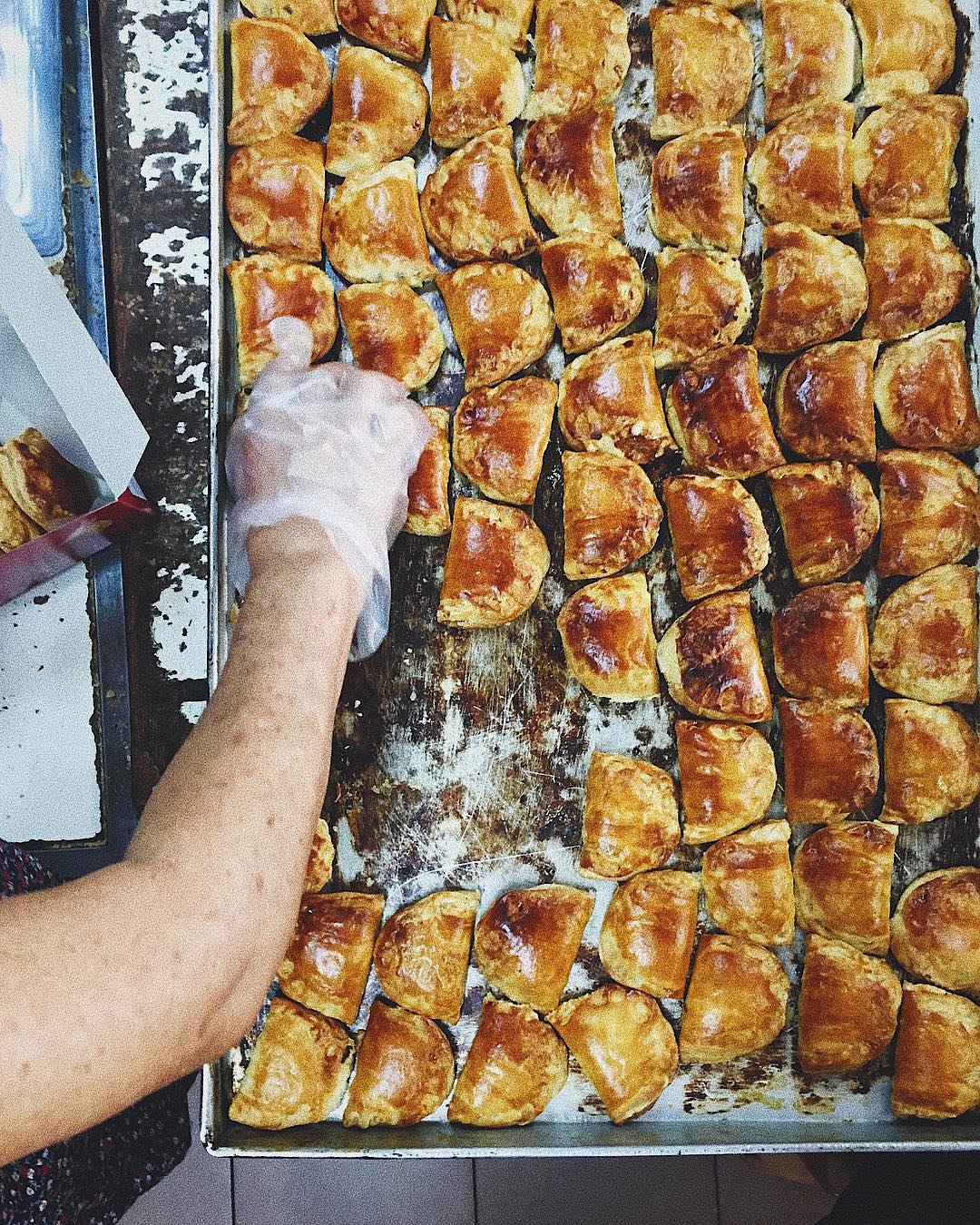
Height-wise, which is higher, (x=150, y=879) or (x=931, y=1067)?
(x=150, y=879)

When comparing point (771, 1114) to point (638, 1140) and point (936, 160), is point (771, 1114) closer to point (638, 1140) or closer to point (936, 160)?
point (638, 1140)

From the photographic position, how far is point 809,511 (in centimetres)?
188

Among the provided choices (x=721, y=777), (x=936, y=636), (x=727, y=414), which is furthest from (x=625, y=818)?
(x=727, y=414)

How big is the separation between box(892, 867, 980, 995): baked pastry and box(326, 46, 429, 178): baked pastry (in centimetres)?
183

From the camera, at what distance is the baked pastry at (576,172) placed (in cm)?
193

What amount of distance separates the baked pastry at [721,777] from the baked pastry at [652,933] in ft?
0.39

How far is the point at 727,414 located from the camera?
1.89 meters

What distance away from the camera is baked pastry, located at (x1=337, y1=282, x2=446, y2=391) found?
1.93 metres

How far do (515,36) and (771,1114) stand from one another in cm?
221

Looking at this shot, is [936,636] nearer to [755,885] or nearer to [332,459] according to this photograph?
[755,885]

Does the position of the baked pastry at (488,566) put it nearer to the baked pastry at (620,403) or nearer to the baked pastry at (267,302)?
the baked pastry at (620,403)

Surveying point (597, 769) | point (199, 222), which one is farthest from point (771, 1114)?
point (199, 222)

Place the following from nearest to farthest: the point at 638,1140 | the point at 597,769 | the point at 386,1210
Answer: the point at 638,1140 < the point at 597,769 < the point at 386,1210

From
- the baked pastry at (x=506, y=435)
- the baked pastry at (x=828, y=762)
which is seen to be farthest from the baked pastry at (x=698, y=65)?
the baked pastry at (x=828, y=762)
